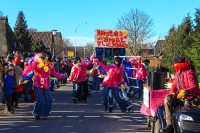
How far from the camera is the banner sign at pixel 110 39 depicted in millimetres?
23125

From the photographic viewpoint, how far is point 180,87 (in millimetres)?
8305

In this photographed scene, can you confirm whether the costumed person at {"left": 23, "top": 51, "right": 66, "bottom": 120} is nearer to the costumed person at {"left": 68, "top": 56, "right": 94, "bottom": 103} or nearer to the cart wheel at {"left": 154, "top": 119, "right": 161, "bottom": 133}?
the cart wheel at {"left": 154, "top": 119, "right": 161, "bottom": 133}

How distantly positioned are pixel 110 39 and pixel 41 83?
40.7 feet

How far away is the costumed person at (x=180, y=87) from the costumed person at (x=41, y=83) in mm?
4317

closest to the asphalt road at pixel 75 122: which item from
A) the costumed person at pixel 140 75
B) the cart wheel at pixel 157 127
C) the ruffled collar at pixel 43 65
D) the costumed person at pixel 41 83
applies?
the costumed person at pixel 41 83

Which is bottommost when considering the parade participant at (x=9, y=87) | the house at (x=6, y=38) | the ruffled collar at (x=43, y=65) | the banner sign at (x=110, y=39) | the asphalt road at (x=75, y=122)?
the asphalt road at (x=75, y=122)

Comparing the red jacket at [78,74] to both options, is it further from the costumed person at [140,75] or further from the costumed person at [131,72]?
the costumed person at [140,75]

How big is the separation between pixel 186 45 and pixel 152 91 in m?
24.7

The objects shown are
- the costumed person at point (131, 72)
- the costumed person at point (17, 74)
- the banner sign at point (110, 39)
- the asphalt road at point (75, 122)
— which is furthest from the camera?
the banner sign at point (110, 39)

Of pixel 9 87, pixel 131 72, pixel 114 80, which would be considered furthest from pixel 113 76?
pixel 131 72

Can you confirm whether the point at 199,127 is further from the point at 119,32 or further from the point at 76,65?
Answer: the point at 119,32

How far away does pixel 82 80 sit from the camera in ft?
54.7

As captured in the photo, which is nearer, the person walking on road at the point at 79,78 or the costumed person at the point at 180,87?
the costumed person at the point at 180,87

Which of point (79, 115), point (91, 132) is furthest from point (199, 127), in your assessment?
point (79, 115)
